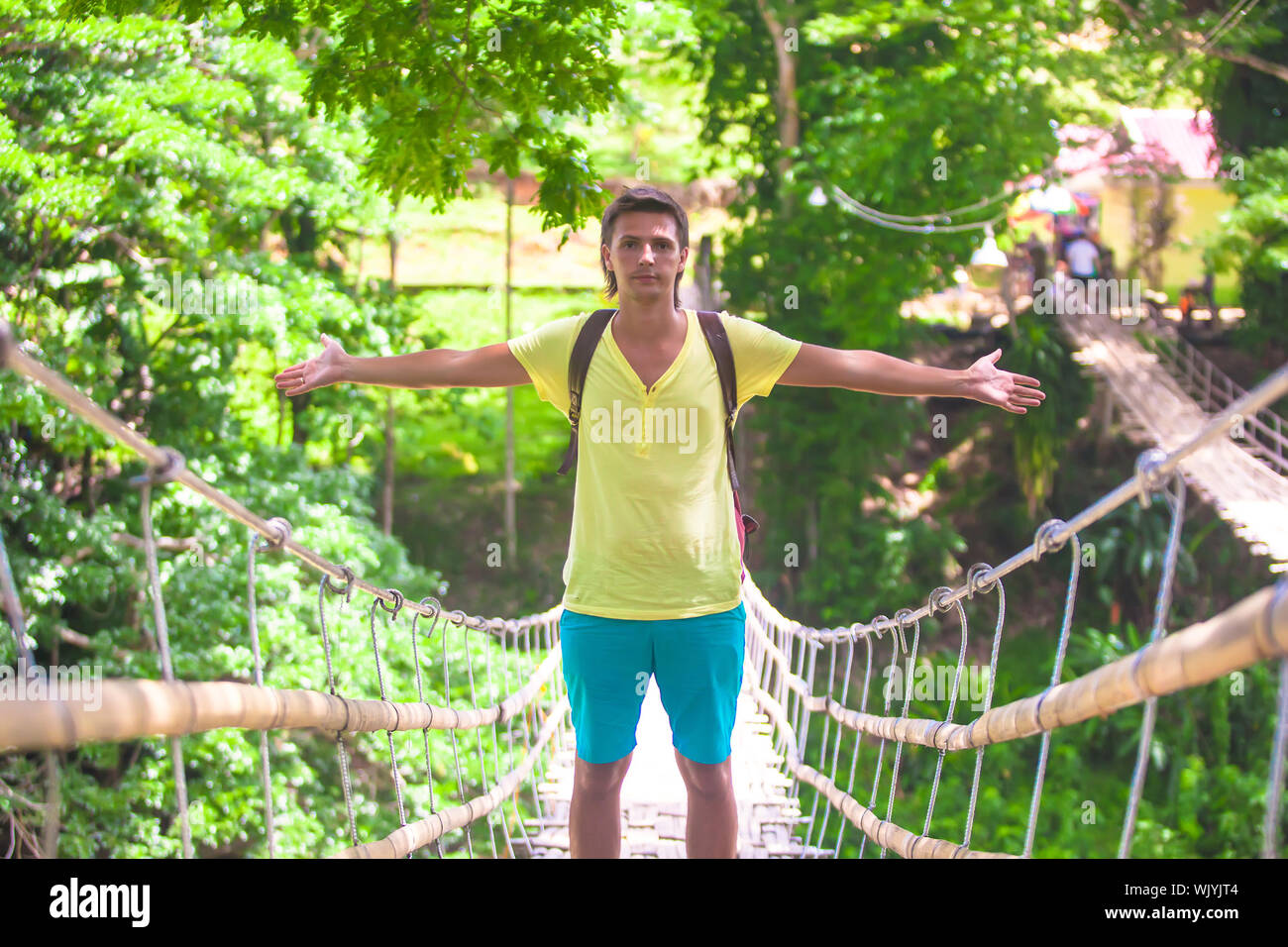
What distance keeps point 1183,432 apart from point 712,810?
9173mm

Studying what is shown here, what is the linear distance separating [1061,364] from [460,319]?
5477 millimetres

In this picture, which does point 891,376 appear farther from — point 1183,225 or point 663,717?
point 1183,225

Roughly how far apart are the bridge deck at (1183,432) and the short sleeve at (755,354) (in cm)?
621

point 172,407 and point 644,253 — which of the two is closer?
point 644,253

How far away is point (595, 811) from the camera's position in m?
1.55

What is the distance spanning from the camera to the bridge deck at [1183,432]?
24.5 feet

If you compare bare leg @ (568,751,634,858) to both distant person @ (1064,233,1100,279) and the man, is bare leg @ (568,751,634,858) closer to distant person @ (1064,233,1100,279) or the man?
the man

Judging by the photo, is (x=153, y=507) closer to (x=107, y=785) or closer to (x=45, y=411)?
(x=45, y=411)

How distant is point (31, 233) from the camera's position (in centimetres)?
Answer: 541

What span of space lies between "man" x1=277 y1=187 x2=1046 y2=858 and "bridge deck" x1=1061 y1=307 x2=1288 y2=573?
20.3 ft

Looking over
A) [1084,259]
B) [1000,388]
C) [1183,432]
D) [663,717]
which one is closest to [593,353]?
[1000,388]

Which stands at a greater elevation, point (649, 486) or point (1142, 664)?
point (649, 486)

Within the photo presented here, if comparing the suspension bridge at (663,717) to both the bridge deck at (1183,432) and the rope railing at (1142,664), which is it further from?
the bridge deck at (1183,432)

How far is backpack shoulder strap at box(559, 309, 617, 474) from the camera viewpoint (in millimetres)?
1506
